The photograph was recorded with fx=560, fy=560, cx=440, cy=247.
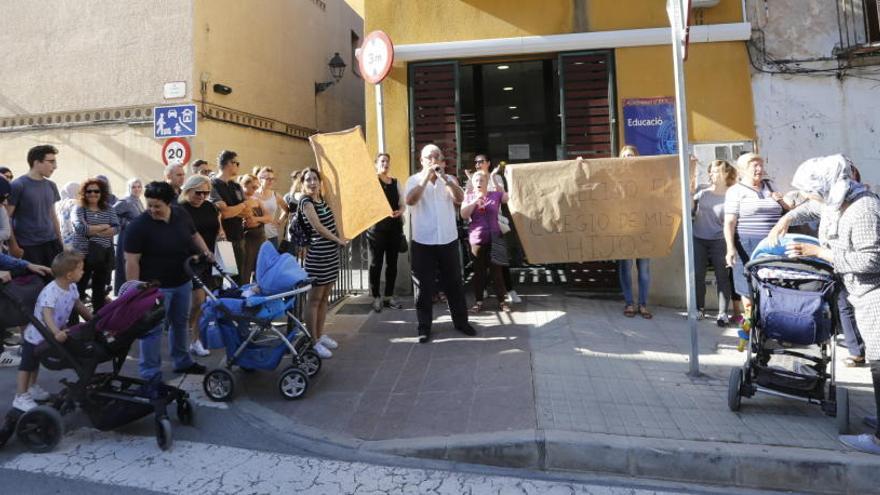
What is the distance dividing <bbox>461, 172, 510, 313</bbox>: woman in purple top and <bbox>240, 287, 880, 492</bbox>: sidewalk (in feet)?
2.32

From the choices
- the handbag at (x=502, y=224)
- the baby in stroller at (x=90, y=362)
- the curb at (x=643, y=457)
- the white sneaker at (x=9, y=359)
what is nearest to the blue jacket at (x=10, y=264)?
the baby in stroller at (x=90, y=362)


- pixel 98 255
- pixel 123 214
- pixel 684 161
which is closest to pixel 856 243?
pixel 684 161

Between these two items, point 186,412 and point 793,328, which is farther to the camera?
point 186,412

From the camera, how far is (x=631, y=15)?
304 inches

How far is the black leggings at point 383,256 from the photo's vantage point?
7.17 meters

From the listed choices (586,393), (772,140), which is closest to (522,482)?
(586,393)

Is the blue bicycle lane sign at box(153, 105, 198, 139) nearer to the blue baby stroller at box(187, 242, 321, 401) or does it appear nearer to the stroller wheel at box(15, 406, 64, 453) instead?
the blue baby stroller at box(187, 242, 321, 401)

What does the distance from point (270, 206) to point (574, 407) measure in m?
5.04

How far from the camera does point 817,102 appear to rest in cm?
728

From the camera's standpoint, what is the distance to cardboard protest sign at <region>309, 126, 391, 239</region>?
5.91m

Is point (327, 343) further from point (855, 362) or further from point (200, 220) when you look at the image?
point (855, 362)

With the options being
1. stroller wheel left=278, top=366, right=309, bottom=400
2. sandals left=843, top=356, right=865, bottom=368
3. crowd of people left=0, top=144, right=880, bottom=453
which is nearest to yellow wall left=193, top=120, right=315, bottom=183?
crowd of people left=0, top=144, right=880, bottom=453

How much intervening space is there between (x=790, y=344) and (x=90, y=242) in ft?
22.9

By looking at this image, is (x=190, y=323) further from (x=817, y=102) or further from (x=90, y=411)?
(x=817, y=102)
